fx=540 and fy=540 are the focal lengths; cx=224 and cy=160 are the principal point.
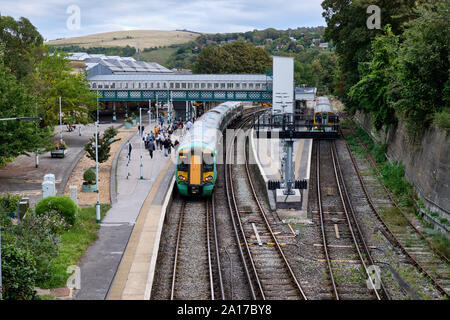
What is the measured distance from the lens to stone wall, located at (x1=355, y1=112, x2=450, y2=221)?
72.9ft

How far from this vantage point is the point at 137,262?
18.0 meters

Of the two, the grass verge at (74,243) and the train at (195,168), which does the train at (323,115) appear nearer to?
the train at (195,168)

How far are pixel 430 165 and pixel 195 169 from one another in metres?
11.4

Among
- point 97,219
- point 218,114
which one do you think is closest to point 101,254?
point 97,219

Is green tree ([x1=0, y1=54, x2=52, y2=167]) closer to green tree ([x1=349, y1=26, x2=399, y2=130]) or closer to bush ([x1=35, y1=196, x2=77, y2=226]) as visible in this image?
bush ([x1=35, y1=196, x2=77, y2=226])

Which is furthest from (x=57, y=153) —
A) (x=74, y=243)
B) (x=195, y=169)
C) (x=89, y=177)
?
(x=74, y=243)

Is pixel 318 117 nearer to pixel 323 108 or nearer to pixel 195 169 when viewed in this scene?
pixel 323 108

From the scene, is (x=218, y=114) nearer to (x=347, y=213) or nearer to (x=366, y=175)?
(x=366, y=175)

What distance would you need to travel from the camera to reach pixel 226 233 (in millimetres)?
23047

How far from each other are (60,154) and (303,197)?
1895 cm

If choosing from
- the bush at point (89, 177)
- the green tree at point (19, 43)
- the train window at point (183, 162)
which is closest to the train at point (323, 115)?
the train window at point (183, 162)

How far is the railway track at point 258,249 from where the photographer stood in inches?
644

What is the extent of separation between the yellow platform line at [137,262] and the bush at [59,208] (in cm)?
255

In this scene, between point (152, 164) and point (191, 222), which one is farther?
point (152, 164)
